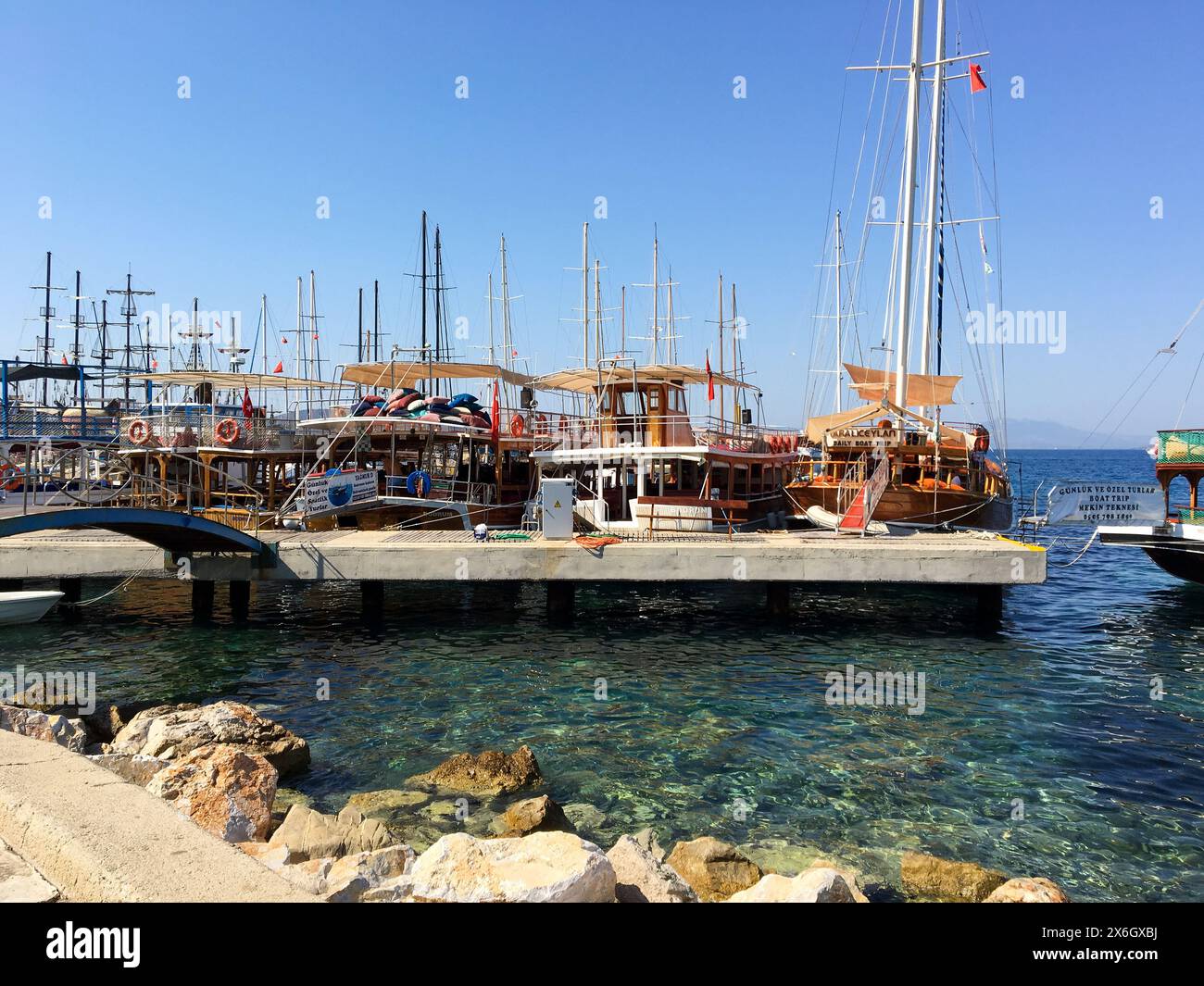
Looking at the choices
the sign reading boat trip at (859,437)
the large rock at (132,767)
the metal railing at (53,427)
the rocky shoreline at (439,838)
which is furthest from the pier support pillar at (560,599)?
the metal railing at (53,427)

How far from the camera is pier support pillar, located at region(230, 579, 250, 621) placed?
76.5 feet

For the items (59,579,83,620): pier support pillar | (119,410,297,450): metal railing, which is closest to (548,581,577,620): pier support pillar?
(59,579,83,620): pier support pillar

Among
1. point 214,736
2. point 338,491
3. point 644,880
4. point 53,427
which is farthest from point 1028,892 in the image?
point 53,427

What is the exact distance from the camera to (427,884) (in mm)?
7090

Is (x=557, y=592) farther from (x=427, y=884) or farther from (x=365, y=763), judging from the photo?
(x=427, y=884)

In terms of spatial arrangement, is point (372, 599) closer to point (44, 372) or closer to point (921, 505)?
point (921, 505)

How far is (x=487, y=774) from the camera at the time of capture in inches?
477

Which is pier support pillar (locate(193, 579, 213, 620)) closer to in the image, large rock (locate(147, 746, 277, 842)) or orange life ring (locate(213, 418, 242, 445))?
orange life ring (locate(213, 418, 242, 445))

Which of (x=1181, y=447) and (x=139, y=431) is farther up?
(x=139, y=431)

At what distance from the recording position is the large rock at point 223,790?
9.50 meters

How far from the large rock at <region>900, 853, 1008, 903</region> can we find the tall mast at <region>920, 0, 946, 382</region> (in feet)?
108

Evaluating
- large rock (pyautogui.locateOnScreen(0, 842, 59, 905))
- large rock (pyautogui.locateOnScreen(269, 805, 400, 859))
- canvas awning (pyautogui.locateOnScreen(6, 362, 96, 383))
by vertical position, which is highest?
canvas awning (pyautogui.locateOnScreen(6, 362, 96, 383))

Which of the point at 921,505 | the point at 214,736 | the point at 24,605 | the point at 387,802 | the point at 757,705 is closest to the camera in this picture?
the point at 387,802

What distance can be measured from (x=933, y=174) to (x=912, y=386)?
8.98m
